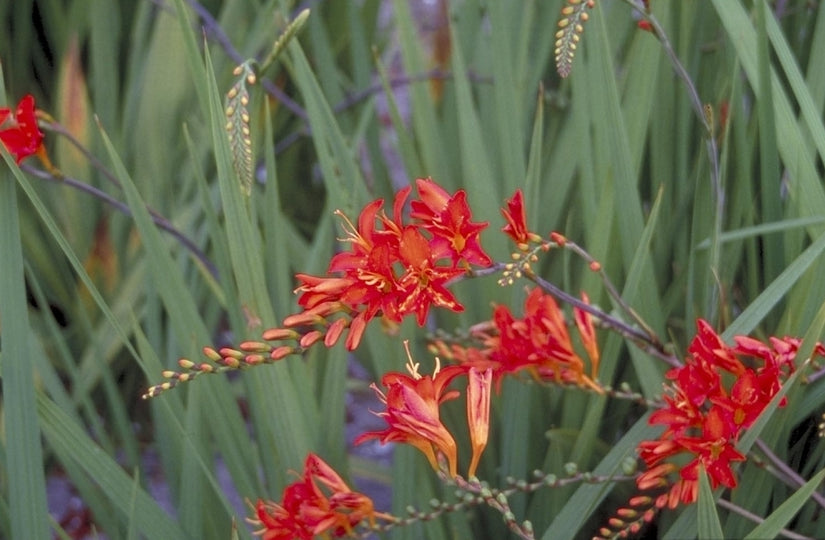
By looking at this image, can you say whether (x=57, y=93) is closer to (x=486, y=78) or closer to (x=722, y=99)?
(x=486, y=78)

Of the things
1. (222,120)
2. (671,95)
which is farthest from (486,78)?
(222,120)

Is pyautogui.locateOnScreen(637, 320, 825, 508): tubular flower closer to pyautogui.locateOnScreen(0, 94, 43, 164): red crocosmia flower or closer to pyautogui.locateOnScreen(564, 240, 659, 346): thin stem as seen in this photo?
pyautogui.locateOnScreen(564, 240, 659, 346): thin stem

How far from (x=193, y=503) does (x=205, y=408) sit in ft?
0.35

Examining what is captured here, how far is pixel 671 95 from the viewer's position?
1384 mm

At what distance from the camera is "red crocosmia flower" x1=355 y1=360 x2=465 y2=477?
831 millimetres

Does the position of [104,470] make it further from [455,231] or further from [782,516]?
[782,516]

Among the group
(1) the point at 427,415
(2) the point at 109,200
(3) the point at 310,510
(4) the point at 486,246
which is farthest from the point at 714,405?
(2) the point at 109,200

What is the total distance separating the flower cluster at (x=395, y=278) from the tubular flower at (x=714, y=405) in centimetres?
19

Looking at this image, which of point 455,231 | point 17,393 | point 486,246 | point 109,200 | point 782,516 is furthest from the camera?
point 486,246

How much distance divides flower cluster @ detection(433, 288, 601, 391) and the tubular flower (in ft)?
0.36

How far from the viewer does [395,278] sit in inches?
33.5

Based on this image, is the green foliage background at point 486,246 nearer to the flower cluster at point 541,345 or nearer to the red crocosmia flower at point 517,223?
the flower cluster at point 541,345

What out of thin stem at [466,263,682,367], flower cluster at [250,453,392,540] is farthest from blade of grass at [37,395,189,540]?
thin stem at [466,263,682,367]

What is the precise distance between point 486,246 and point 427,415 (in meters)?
0.52
